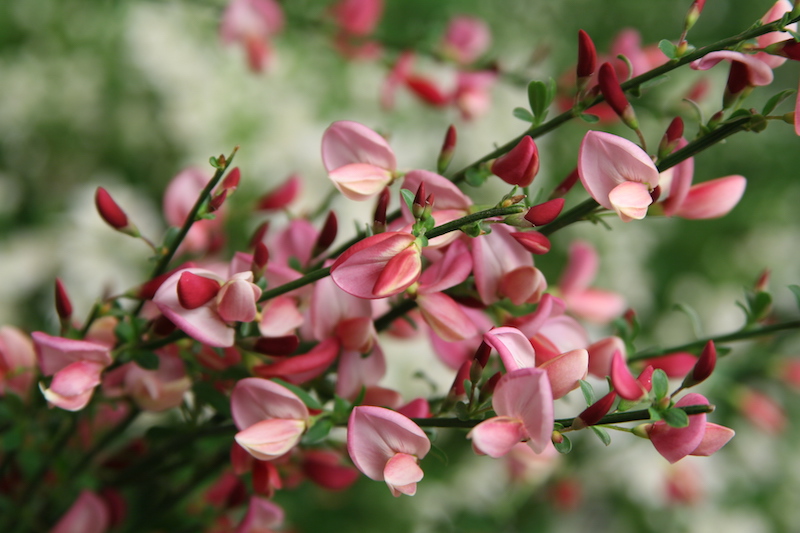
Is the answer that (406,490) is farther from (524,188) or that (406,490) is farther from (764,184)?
(764,184)

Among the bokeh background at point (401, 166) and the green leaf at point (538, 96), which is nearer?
the green leaf at point (538, 96)

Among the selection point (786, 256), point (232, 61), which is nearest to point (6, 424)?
point (232, 61)

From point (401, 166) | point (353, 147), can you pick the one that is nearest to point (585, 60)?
point (353, 147)

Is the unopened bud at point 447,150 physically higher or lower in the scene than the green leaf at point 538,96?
lower

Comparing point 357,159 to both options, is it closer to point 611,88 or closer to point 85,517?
point 611,88

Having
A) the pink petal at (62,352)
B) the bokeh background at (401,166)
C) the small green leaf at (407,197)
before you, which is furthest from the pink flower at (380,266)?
the bokeh background at (401,166)

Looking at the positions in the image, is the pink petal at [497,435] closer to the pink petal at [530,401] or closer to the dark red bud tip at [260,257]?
Result: the pink petal at [530,401]

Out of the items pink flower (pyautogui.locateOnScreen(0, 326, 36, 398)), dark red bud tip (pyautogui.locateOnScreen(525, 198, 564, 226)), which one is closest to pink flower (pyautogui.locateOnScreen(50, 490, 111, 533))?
pink flower (pyautogui.locateOnScreen(0, 326, 36, 398))
